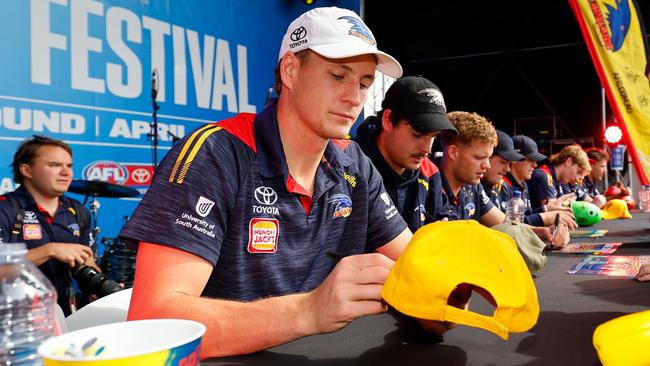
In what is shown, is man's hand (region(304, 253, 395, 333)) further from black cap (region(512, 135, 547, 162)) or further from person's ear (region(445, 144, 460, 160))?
black cap (region(512, 135, 547, 162))

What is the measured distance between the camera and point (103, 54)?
3.77 metres

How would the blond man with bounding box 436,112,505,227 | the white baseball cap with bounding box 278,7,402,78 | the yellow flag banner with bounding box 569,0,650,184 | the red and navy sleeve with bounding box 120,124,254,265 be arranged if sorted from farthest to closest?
the yellow flag banner with bounding box 569,0,650,184, the blond man with bounding box 436,112,505,227, the white baseball cap with bounding box 278,7,402,78, the red and navy sleeve with bounding box 120,124,254,265

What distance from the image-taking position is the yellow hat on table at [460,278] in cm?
73

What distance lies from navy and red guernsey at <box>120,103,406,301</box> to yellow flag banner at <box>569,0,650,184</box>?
106 inches

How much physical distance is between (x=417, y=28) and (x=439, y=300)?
1080 cm

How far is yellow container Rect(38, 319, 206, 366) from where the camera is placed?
19.3 inches

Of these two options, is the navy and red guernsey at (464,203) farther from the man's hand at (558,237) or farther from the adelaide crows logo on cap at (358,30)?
the adelaide crows logo on cap at (358,30)

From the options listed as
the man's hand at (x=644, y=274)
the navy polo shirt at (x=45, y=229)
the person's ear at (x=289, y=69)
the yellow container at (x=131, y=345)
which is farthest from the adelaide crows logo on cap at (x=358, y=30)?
the navy polo shirt at (x=45, y=229)

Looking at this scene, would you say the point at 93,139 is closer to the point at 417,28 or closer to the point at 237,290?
the point at 237,290

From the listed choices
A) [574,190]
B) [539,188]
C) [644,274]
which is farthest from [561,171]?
[644,274]

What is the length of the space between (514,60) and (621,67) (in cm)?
783

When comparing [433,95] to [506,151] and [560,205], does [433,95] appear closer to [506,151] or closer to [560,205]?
[506,151]

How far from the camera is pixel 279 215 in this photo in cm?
122

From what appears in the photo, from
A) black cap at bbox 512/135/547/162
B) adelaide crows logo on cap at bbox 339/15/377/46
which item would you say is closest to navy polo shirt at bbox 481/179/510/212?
black cap at bbox 512/135/547/162
